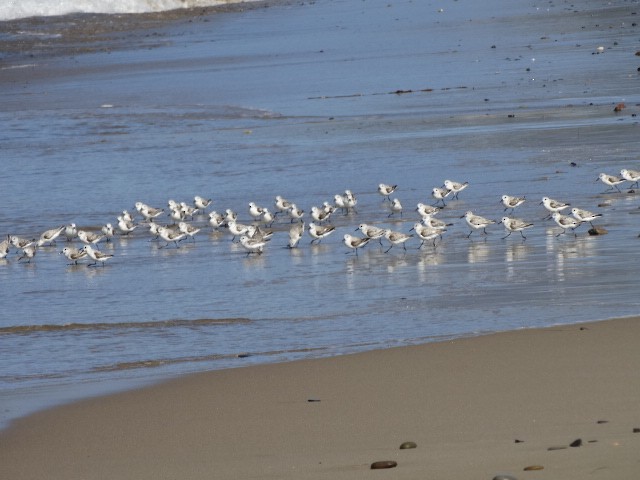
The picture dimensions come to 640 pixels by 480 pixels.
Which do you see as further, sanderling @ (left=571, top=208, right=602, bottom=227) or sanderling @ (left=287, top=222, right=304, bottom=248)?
sanderling @ (left=287, top=222, right=304, bottom=248)

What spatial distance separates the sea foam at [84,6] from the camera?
5434 cm

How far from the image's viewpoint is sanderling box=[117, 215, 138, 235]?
1508 cm

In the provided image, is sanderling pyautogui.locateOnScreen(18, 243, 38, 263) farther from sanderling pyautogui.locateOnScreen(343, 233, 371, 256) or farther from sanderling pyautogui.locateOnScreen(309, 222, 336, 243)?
sanderling pyautogui.locateOnScreen(343, 233, 371, 256)

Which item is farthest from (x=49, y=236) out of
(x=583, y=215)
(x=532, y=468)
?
(x=532, y=468)

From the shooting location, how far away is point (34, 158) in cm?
2070

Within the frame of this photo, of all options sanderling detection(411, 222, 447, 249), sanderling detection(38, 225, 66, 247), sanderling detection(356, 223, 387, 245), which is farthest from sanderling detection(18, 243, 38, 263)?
sanderling detection(411, 222, 447, 249)

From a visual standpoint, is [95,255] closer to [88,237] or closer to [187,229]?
[88,237]

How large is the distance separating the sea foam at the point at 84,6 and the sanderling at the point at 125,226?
40.8m

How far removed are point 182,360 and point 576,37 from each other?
76.8ft

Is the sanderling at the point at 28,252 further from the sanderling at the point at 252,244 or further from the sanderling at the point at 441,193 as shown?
the sanderling at the point at 441,193

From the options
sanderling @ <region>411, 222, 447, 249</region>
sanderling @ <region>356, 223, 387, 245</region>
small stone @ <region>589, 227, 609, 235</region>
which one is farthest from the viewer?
sanderling @ <region>356, 223, 387, 245</region>

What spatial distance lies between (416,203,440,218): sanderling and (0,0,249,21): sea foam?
42849mm

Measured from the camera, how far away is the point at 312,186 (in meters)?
16.9

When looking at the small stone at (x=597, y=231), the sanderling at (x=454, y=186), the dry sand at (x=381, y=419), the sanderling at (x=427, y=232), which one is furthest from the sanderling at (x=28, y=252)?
the dry sand at (x=381, y=419)
